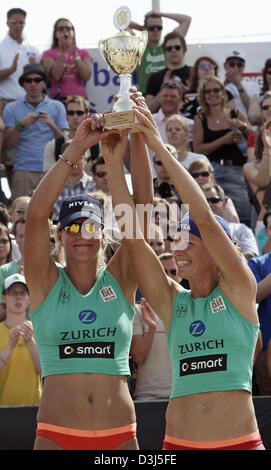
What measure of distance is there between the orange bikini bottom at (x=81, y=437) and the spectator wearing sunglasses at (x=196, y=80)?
6581 mm

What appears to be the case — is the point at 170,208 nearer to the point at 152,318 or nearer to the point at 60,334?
the point at 152,318

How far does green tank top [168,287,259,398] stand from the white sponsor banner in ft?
24.5

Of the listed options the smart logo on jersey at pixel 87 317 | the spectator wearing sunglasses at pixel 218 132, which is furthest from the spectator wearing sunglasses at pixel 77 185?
the smart logo on jersey at pixel 87 317

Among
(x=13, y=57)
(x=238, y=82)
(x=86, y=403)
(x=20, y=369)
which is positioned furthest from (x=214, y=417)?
(x=13, y=57)

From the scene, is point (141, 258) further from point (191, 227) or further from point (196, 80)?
point (196, 80)

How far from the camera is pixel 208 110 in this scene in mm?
9578

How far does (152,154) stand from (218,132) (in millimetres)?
817

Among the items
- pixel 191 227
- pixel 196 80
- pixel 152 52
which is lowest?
pixel 191 227

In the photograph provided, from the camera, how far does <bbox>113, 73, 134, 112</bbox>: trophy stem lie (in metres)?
4.39

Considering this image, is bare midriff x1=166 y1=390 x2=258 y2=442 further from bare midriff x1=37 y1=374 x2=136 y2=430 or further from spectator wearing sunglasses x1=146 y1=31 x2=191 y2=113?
spectator wearing sunglasses x1=146 y1=31 x2=191 y2=113

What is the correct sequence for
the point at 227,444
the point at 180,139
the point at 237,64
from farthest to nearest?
the point at 237,64 → the point at 180,139 → the point at 227,444

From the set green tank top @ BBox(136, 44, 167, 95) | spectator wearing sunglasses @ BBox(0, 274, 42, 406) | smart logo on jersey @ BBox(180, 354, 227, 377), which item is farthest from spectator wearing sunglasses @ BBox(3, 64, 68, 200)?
smart logo on jersey @ BBox(180, 354, 227, 377)

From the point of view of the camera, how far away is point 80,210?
419 centimetres

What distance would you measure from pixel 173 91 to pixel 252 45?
237 cm
